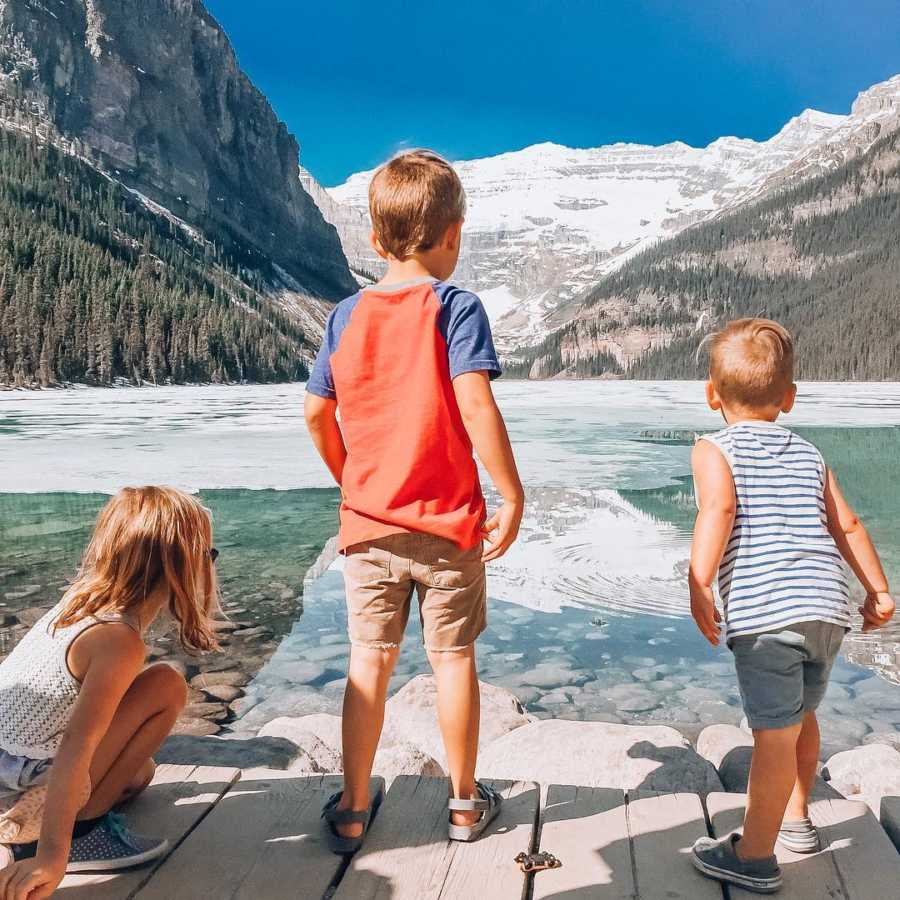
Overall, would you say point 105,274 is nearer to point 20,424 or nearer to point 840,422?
point 20,424

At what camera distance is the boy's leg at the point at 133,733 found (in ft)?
7.60

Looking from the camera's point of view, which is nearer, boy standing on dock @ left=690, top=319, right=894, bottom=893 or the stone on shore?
boy standing on dock @ left=690, top=319, right=894, bottom=893

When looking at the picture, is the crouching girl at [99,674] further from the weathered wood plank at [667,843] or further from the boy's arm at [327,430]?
the weathered wood plank at [667,843]

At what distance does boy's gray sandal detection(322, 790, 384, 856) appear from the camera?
2336 millimetres

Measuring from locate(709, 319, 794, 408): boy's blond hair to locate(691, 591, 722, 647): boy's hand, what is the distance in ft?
1.69

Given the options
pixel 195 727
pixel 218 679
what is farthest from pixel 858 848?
pixel 218 679

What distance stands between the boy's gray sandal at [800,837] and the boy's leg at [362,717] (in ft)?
3.56

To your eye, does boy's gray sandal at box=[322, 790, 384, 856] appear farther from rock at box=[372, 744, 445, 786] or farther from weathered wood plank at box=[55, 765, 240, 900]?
rock at box=[372, 744, 445, 786]

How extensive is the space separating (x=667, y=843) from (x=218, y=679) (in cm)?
314

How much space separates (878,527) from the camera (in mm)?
8961

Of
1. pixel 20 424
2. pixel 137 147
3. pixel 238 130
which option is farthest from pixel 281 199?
pixel 20 424

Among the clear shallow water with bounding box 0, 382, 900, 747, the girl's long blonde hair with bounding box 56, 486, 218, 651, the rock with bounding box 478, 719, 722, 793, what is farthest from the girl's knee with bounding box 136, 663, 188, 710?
the clear shallow water with bounding box 0, 382, 900, 747

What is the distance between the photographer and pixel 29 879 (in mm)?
1881

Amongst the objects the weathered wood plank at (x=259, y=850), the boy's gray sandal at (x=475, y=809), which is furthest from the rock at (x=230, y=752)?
the boy's gray sandal at (x=475, y=809)
